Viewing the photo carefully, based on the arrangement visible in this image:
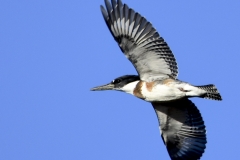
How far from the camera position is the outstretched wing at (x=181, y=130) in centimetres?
1802

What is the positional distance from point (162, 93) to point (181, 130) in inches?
74.8

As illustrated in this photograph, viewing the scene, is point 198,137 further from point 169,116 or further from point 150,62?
point 150,62

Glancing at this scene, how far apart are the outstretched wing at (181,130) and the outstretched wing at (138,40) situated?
1.28 meters

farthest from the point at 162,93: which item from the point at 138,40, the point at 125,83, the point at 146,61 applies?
the point at 138,40

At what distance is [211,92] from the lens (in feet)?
55.1

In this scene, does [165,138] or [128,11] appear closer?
[128,11]

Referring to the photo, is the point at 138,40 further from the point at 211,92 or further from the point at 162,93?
the point at 211,92

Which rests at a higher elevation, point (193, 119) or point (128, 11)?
point (128, 11)

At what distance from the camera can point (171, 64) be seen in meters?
17.1

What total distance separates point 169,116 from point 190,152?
1.14 meters

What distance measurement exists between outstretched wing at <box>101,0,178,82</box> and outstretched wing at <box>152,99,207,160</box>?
1.28 meters

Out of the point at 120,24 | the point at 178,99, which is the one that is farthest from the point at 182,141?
the point at 120,24

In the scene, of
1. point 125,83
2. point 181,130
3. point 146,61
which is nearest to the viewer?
point 146,61

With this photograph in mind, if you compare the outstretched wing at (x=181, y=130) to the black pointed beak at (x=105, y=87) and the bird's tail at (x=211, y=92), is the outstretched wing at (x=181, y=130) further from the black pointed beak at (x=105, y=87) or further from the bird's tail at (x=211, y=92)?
the black pointed beak at (x=105, y=87)
